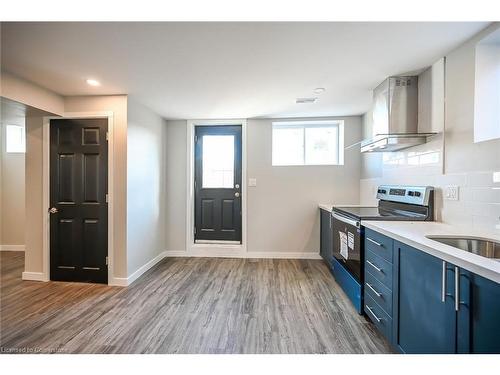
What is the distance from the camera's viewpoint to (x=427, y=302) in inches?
50.1

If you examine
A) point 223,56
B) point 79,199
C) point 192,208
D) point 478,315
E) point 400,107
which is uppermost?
point 223,56

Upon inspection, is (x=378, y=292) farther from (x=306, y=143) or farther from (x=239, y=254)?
(x=306, y=143)

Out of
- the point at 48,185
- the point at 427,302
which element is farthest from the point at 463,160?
the point at 48,185

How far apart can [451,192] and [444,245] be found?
0.88 metres

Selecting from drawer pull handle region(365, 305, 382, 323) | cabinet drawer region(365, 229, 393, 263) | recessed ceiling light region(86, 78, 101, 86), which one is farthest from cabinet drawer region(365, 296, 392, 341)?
recessed ceiling light region(86, 78, 101, 86)

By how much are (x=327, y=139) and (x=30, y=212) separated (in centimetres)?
438

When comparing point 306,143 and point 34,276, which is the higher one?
point 306,143

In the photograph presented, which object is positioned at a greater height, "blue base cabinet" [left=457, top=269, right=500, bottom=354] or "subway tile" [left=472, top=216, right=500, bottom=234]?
"subway tile" [left=472, top=216, right=500, bottom=234]

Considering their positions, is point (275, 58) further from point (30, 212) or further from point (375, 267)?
point (30, 212)

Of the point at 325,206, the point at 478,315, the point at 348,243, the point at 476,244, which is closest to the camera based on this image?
the point at 478,315

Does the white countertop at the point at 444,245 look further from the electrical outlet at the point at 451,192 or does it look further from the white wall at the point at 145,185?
the white wall at the point at 145,185

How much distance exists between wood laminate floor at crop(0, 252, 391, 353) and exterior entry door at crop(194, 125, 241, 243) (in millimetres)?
883

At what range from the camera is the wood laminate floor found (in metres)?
1.76

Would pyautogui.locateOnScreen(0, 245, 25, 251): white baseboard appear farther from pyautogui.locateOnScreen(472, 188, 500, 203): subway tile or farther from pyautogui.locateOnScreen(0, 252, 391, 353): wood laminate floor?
pyautogui.locateOnScreen(472, 188, 500, 203): subway tile
